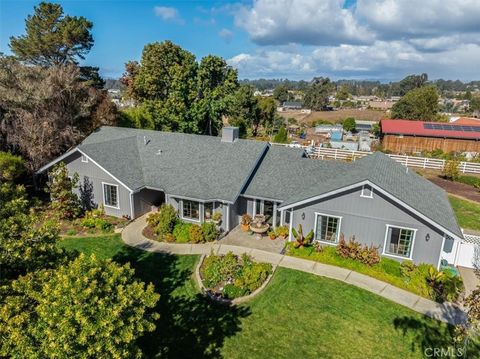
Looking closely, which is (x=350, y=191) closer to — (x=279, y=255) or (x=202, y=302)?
(x=279, y=255)

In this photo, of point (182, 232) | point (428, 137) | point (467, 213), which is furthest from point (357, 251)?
point (428, 137)

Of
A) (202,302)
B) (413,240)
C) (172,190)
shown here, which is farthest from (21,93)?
(413,240)

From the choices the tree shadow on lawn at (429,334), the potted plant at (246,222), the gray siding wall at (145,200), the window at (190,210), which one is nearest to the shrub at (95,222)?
the gray siding wall at (145,200)

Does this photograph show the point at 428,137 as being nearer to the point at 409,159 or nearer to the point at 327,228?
the point at 409,159

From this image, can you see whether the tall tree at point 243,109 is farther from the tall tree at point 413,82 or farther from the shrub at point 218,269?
the tall tree at point 413,82

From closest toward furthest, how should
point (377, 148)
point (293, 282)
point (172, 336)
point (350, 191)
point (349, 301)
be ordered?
point (172, 336)
point (349, 301)
point (293, 282)
point (350, 191)
point (377, 148)

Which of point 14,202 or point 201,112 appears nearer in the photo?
point 14,202
